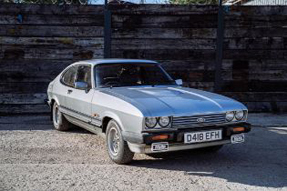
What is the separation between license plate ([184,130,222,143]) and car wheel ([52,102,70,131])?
122 inches

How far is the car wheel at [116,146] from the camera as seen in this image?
183 inches

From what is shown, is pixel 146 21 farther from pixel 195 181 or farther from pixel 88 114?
pixel 195 181

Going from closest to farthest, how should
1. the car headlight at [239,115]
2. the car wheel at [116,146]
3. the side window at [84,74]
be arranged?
the car wheel at [116,146], the car headlight at [239,115], the side window at [84,74]

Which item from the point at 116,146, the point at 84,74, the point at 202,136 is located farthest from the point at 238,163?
the point at 84,74

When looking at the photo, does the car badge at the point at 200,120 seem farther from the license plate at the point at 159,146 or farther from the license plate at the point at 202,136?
the license plate at the point at 159,146

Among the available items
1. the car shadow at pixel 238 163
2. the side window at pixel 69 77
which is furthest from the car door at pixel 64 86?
the car shadow at pixel 238 163

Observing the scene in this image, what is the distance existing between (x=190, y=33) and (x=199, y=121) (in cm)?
470

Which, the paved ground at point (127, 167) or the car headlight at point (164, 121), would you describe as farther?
the car headlight at point (164, 121)

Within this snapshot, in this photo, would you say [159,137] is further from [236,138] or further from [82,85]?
[82,85]

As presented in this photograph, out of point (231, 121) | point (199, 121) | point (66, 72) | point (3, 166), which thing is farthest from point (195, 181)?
point (66, 72)

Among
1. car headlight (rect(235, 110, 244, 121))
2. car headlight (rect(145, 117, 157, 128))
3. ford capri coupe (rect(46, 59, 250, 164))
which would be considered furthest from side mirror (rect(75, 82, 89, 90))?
car headlight (rect(235, 110, 244, 121))

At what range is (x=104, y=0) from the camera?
8570 mm

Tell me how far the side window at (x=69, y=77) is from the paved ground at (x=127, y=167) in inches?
37.9

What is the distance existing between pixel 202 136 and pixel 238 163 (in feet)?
2.70
